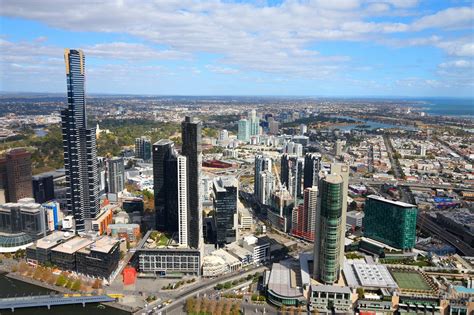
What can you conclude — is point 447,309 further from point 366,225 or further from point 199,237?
point 199,237

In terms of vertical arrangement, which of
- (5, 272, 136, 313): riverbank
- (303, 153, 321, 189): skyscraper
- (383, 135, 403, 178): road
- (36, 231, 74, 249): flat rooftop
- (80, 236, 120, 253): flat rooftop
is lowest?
(5, 272, 136, 313): riverbank

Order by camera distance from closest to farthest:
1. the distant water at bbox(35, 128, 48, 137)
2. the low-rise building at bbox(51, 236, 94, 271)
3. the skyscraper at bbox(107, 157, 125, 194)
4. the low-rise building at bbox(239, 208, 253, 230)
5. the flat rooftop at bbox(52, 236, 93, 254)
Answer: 1. the low-rise building at bbox(51, 236, 94, 271)
2. the flat rooftop at bbox(52, 236, 93, 254)
3. the low-rise building at bbox(239, 208, 253, 230)
4. the skyscraper at bbox(107, 157, 125, 194)
5. the distant water at bbox(35, 128, 48, 137)

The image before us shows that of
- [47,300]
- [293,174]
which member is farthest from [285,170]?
[47,300]

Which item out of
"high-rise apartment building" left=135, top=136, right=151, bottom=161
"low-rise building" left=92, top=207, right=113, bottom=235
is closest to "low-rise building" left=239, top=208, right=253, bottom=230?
"low-rise building" left=92, top=207, right=113, bottom=235

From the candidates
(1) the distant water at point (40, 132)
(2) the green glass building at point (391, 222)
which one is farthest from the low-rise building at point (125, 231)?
(1) the distant water at point (40, 132)

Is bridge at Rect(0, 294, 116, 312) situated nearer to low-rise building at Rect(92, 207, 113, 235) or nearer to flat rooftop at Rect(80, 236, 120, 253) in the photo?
flat rooftop at Rect(80, 236, 120, 253)

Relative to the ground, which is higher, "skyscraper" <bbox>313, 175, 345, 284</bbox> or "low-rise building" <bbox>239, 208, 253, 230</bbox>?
"skyscraper" <bbox>313, 175, 345, 284</bbox>

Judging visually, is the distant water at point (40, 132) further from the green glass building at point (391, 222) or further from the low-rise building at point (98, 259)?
the green glass building at point (391, 222)

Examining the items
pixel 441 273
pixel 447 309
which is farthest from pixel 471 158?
pixel 447 309
